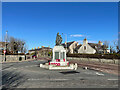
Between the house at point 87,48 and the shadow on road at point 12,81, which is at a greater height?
the house at point 87,48

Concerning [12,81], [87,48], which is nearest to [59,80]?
[12,81]

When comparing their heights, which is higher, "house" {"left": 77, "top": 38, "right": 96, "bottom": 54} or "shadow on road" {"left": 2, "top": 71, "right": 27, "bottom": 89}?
"house" {"left": 77, "top": 38, "right": 96, "bottom": 54}

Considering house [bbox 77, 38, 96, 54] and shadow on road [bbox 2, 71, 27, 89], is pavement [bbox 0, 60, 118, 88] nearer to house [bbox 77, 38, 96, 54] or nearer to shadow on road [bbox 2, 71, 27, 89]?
shadow on road [bbox 2, 71, 27, 89]

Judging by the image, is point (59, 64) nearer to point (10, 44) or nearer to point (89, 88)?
point (89, 88)

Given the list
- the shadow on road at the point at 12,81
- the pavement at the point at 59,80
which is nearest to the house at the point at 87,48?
the pavement at the point at 59,80

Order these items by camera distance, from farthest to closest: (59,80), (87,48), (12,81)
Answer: (87,48) → (59,80) → (12,81)

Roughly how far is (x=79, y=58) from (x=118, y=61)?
1874cm

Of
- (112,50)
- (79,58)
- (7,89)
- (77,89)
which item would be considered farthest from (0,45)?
(112,50)

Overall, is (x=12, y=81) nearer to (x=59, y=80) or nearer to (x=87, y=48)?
(x=59, y=80)

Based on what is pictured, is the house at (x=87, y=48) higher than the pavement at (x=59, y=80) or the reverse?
higher

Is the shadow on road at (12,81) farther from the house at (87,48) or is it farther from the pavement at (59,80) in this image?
the house at (87,48)

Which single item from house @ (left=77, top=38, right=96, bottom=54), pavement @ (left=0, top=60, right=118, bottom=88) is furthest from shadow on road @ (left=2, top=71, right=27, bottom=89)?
house @ (left=77, top=38, right=96, bottom=54)

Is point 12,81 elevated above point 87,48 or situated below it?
below

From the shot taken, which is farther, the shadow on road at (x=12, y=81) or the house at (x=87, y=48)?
the house at (x=87, y=48)
